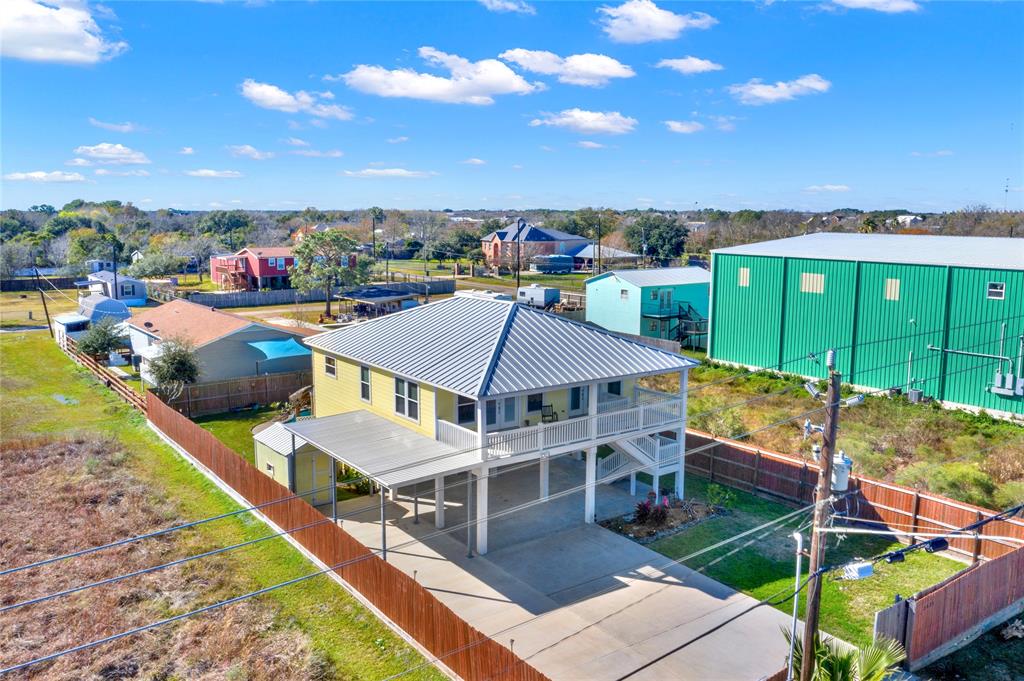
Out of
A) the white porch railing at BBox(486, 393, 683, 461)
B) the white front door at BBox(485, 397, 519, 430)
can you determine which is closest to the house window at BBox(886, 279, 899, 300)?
the white porch railing at BBox(486, 393, 683, 461)

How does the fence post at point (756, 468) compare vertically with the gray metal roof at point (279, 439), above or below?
below

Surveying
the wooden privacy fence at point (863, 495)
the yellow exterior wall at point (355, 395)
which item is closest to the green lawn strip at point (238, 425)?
the yellow exterior wall at point (355, 395)

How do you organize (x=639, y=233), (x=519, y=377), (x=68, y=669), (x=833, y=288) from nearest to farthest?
(x=68, y=669)
(x=519, y=377)
(x=833, y=288)
(x=639, y=233)

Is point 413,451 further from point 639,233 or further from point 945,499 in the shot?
point 639,233

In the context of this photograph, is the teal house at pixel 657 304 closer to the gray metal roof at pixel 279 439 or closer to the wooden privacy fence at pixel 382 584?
the gray metal roof at pixel 279 439

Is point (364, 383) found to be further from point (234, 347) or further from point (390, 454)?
point (234, 347)

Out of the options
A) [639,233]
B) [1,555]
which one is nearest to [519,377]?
[1,555]
